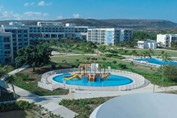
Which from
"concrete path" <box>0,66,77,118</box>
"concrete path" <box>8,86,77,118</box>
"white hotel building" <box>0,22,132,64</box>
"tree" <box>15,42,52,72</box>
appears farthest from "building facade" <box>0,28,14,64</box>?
"white hotel building" <box>0,22,132,64</box>

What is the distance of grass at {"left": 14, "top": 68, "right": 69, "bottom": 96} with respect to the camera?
102 feet

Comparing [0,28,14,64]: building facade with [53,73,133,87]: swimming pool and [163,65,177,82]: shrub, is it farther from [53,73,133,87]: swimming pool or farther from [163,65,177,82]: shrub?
[163,65,177,82]: shrub

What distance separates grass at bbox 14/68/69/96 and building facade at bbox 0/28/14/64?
8839mm

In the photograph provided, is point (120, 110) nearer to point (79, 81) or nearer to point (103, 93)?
point (103, 93)

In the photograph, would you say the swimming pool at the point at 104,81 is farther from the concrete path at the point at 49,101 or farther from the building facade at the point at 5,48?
the building facade at the point at 5,48

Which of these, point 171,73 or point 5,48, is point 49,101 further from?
point 5,48

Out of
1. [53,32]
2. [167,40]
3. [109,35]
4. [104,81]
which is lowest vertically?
[104,81]

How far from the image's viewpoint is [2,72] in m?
29.4

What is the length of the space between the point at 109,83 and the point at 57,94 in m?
10.4

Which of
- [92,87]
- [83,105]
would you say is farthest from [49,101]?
[92,87]

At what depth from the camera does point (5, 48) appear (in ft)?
167

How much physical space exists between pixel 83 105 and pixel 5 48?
98.9 ft

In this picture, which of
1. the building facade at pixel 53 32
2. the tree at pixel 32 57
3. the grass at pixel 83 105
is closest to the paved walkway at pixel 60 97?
the grass at pixel 83 105

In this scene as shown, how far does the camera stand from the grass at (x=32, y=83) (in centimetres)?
3117
